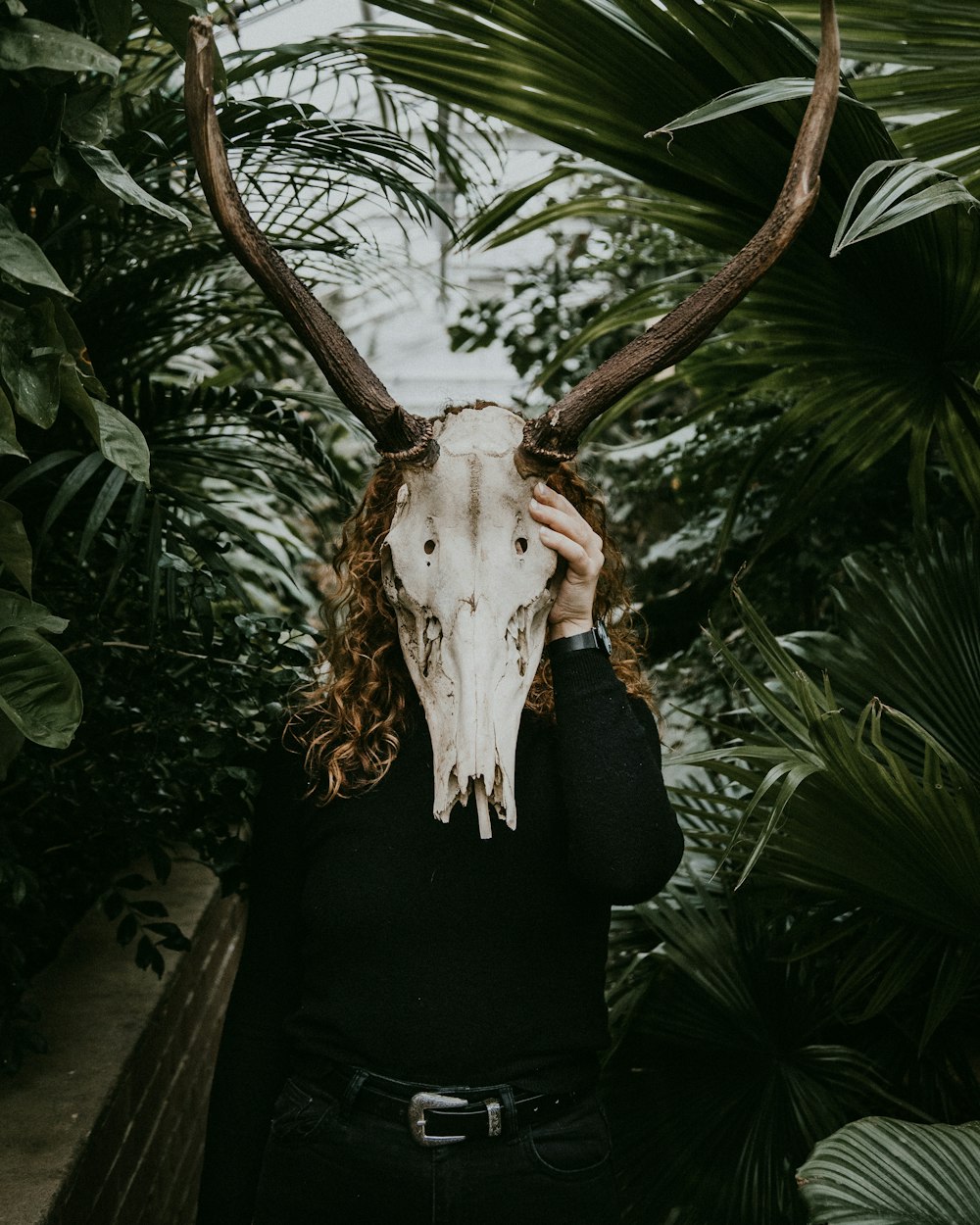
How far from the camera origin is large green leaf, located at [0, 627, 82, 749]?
1.23m

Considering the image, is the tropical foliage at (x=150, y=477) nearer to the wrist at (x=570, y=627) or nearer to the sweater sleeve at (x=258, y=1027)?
the sweater sleeve at (x=258, y=1027)

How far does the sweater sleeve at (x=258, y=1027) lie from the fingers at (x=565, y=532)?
491mm

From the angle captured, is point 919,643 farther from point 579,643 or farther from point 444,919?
point 444,919

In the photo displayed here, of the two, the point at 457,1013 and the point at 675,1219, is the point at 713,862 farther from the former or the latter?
the point at 457,1013

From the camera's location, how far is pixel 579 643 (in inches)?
55.5

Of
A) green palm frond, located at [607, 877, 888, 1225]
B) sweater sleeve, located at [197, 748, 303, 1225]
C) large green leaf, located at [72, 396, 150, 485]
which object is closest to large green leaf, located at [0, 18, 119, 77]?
large green leaf, located at [72, 396, 150, 485]

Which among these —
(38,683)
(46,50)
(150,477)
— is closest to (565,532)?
(38,683)

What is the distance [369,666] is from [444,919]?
35 cm

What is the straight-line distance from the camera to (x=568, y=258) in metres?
4.93

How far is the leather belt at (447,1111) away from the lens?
134 cm

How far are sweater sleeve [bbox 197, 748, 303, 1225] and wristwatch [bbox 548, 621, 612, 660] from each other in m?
0.41

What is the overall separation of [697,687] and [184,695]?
1.73 m

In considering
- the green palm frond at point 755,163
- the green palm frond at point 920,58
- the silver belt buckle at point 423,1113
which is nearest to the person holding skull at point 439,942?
the silver belt buckle at point 423,1113

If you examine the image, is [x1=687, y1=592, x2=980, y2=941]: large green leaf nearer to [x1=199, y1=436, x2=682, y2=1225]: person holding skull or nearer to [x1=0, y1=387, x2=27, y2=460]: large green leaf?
[x1=199, y1=436, x2=682, y2=1225]: person holding skull
